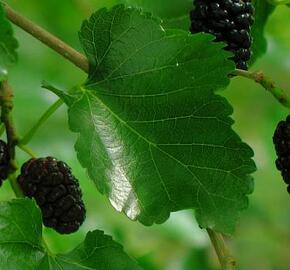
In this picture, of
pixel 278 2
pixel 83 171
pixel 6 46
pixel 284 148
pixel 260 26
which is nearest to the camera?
pixel 6 46

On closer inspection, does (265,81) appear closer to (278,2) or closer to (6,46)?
(278,2)

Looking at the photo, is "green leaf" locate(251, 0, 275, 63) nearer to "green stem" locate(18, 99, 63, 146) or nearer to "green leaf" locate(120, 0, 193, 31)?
"green leaf" locate(120, 0, 193, 31)

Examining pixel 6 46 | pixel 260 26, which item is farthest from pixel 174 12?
pixel 6 46

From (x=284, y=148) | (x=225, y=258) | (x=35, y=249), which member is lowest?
(x=35, y=249)

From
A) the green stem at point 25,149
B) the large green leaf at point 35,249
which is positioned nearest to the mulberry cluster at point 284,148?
the large green leaf at point 35,249

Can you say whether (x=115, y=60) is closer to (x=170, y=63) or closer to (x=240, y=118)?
(x=170, y=63)

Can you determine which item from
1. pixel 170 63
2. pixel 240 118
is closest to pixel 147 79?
pixel 170 63

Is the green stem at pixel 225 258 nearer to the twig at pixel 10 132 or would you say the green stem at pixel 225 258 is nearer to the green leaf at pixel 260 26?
the twig at pixel 10 132
